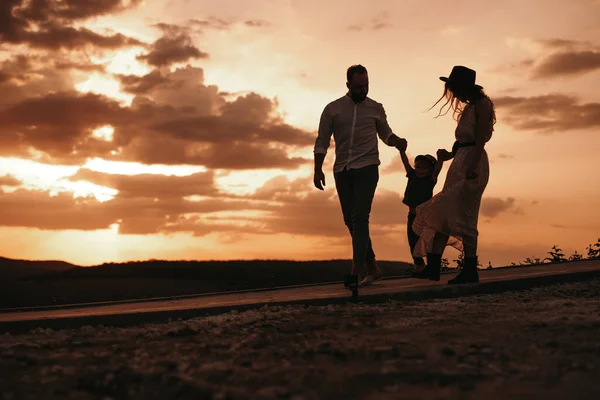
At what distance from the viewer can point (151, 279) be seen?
16.3 m

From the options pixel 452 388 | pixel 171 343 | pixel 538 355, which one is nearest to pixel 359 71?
pixel 171 343

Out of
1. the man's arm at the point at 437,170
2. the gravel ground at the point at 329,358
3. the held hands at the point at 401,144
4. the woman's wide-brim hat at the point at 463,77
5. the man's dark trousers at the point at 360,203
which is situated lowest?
the gravel ground at the point at 329,358

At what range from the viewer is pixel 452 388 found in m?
4.01

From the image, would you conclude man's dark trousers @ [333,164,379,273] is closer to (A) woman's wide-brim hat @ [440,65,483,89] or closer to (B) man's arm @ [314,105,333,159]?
(B) man's arm @ [314,105,333,159]

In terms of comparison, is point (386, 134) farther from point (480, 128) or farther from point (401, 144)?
point (480, 128)

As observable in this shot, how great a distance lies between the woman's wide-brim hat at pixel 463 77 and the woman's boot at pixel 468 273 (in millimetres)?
2104

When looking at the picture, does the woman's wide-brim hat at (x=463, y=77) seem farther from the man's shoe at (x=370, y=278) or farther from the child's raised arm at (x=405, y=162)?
the man's shoe at (x=370, y=278)

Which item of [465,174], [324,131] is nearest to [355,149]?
[324,131]

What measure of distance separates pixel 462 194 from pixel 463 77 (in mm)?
1378

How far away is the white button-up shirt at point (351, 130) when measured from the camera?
9.31 m

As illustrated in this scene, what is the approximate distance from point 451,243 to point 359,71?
2.52m

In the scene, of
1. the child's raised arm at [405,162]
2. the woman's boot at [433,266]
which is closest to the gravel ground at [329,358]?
the woman's boot at [433,266]

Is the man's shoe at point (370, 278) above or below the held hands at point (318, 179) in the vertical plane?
below

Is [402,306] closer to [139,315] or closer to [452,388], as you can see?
[139,315]
